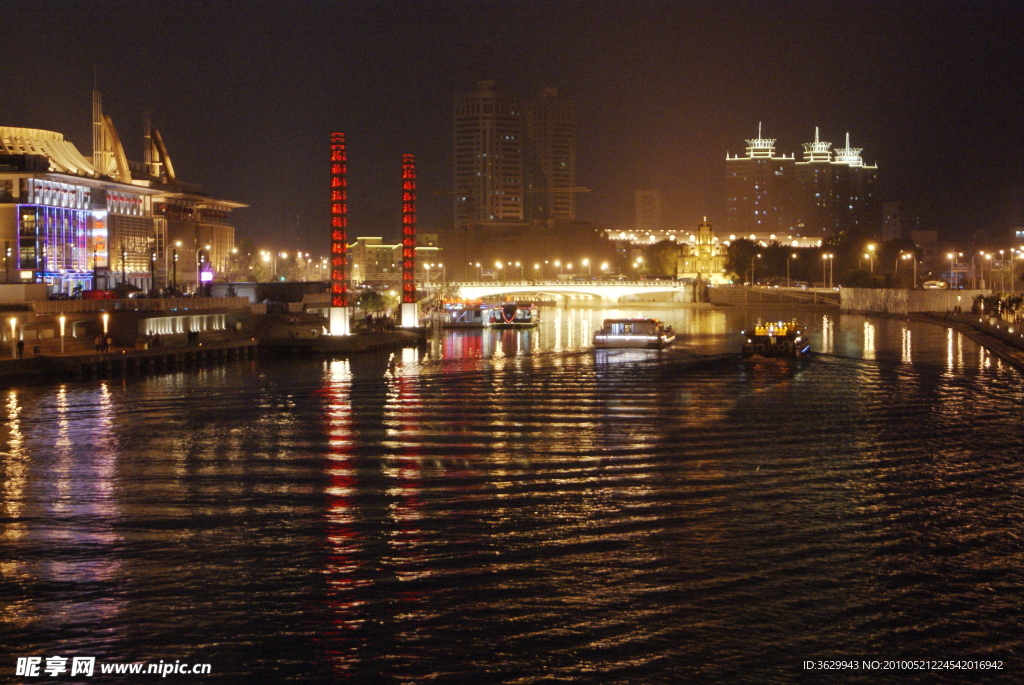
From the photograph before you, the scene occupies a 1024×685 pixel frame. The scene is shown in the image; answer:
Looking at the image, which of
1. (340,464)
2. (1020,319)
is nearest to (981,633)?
(340,464)

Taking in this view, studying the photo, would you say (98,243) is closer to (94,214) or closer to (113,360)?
(94,214)

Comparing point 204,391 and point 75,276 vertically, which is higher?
point 75,276

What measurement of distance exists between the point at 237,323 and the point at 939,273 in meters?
104

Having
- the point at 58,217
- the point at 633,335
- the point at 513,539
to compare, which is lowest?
the point at 513,539

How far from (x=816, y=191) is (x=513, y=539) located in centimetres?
17825

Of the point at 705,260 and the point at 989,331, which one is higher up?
the point at 705,260

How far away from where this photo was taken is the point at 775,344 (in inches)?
1617

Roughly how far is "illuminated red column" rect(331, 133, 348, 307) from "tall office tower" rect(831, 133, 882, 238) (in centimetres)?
14708

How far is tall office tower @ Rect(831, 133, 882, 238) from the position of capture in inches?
7180

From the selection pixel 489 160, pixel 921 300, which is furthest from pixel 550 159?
pixel 921 300

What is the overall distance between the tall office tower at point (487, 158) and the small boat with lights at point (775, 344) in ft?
441

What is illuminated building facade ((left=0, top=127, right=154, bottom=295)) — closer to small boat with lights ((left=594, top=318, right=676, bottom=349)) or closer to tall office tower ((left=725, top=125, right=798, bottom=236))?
small boat with lights ((left=594, top=318, right=676, bottom=349))

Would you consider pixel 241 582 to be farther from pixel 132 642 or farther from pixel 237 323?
pixel 237 323

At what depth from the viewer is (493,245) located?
5965 inches
